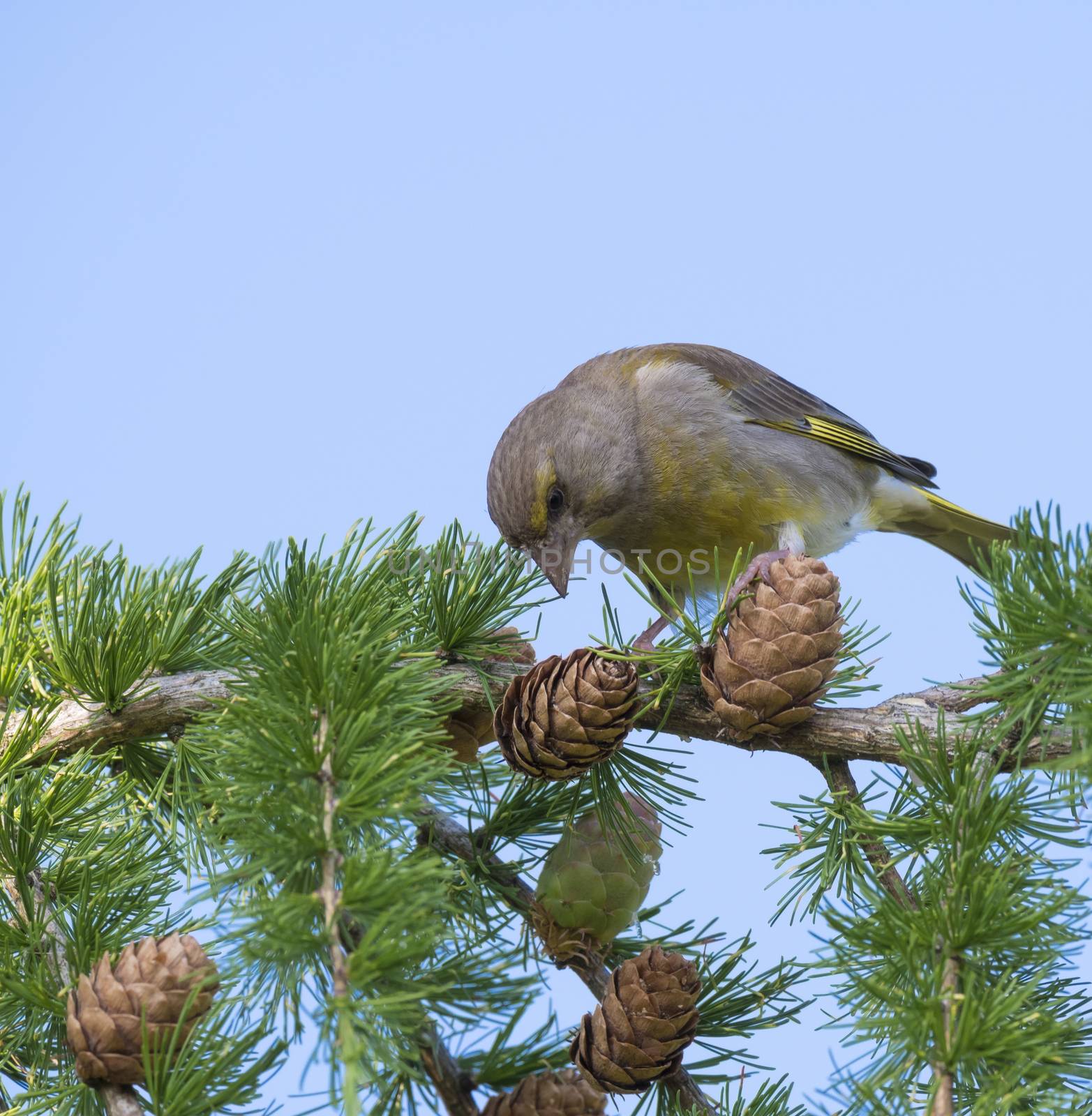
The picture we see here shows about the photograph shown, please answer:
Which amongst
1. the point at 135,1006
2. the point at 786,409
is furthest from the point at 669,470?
the point at 135,1006

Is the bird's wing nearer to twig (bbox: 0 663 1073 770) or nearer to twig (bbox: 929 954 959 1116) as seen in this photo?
twig (bbox: 0 663 1073 770)

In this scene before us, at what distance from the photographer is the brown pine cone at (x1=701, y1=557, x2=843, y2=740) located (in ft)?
8.13

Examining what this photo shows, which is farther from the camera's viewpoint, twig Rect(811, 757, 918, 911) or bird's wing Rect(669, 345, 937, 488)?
bird's wing Rect(669, 345, 937, 488)

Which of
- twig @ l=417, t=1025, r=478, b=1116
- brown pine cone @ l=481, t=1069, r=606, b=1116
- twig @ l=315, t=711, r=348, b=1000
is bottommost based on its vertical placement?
twig @ l=417, t=1025, r=478, b=1116

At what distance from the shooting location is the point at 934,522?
6098 millimetres

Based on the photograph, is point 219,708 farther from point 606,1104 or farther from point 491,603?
point 606,1104

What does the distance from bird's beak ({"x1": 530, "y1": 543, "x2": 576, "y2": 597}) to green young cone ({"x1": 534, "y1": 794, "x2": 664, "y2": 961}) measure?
6.50 feet

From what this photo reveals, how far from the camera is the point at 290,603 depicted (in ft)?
7.63

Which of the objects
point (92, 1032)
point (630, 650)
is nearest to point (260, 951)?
point (92, 1032)

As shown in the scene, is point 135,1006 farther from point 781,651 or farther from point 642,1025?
point 781,651

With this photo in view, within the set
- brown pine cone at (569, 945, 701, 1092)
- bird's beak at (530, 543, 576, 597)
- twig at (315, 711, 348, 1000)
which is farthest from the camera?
bird's beak at (530, 543, 576, 597)

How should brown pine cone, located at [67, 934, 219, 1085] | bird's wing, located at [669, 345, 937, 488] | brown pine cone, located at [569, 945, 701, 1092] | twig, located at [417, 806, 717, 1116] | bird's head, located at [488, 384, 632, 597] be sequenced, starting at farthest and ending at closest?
1. bird's wing, located at [669, 345, 937, 488]
2. bird's head, located at [488, 384, 632, 597]
3. twig, located at [417, 806, 717, 1116]
4. brown pine cone, located at [569, 945, 701, 1092]
5. brown pine cone, located at [67, 934, 219, 1085]

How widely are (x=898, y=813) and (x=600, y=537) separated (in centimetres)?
295

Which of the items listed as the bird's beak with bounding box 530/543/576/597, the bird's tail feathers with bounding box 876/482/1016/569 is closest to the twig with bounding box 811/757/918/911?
the bird's beak with bounding box 530/543/576/597
